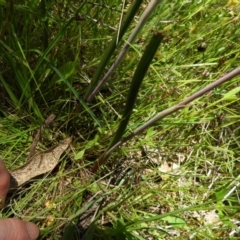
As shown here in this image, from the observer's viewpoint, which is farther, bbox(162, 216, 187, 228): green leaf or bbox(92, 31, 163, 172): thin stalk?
bbox(162, 216, 187, 228): green leaf

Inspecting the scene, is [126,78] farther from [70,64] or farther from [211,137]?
[211,137]

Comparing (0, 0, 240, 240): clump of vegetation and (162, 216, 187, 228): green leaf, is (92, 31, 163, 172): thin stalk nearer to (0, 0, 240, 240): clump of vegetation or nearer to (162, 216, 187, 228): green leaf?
(0, 0, 240, 240): clump of vegetation

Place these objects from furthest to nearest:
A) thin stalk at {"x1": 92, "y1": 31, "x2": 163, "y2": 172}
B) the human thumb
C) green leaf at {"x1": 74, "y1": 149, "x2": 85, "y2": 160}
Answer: green leaf at {"x1": 74, "y1": 149, "x2": 85, "y2": 160} → the human thumb → thin stalk at {"x1": 92, "y1": 31, "x2": 163, "y2": 172}

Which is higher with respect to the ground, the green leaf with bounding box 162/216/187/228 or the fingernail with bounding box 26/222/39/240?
the green leaf with bounding box 162/216/187/228

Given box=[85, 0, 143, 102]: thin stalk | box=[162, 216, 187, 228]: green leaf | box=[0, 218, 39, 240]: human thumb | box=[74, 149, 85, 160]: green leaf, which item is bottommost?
box=[0, 218, 39, 240]: human thumb

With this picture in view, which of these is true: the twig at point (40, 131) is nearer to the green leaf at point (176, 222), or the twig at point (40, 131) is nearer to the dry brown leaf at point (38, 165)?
the dry brown leaf at point (38, 165)

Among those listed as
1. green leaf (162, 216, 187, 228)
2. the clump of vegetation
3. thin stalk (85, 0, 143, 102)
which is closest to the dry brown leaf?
the clump of vegetation

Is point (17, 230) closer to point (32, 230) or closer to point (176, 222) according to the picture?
point (32, 230)

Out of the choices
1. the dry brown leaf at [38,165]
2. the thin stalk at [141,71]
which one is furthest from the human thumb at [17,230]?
the thin stalk at [141,71]
